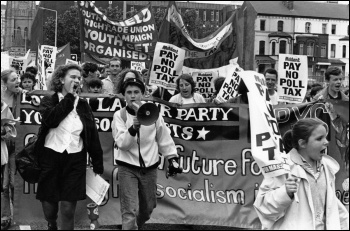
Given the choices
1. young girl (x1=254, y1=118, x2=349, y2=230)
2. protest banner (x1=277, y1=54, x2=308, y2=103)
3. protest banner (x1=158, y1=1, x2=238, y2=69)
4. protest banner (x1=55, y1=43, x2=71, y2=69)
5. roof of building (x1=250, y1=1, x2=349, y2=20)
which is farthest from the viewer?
roof of building (x1=250, y1=1, x2=349, y2=20)

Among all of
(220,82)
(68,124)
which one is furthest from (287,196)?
(220,82)

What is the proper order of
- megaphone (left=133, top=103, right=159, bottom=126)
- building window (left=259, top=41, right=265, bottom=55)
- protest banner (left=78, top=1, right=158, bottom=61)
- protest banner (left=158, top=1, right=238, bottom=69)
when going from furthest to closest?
1. building window (left=259, top=41, right=265, bottom=55)
2. protest banner (left=158, top=1, right=238, bottom=69)
3. protest banner (left=78, top=1, right=158, bottom=61)
4. megaphone (left=133, top=103, right=159, bottom=126)

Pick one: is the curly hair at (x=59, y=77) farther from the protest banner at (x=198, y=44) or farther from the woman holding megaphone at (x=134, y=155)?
the protest banner at (x=198, y=44)

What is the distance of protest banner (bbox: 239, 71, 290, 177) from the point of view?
3.93 metres

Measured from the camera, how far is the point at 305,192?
4.03 meters

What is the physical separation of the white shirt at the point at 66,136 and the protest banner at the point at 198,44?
5465 millimetres

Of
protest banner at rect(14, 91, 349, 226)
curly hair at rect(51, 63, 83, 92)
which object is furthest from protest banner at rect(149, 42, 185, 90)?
curly hair at rect(51, 63, 83, 92)

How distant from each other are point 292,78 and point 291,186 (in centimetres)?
681

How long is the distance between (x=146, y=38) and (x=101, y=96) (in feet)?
13.1

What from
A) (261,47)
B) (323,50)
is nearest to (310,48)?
(323,50)

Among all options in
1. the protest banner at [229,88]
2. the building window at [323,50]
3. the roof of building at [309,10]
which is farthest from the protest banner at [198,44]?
the building window at [323,50]

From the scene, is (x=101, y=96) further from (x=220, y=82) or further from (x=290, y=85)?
(x=290, y=85)

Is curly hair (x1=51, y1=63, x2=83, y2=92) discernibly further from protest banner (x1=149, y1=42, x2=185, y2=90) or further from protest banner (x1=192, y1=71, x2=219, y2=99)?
protest banner (x1=192, y1=71, x2=219, y2=99)

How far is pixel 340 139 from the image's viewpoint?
7.41 meters
